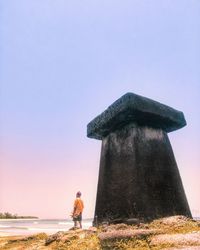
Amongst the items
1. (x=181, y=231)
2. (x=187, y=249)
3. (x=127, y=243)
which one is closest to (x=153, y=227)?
(x=181, y=231)

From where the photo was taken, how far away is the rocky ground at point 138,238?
8.93ft

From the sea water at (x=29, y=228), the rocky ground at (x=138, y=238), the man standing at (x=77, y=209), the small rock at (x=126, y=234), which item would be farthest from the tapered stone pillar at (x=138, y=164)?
the sea water at (x=29, y=228)

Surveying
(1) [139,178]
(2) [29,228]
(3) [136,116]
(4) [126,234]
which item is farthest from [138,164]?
(2) [29,228]

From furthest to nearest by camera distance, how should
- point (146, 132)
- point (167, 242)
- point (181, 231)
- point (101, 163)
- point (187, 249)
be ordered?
point (101, 163) → point (146, 132) → point (181, 231) → point (167, 242) → point (187, 249)

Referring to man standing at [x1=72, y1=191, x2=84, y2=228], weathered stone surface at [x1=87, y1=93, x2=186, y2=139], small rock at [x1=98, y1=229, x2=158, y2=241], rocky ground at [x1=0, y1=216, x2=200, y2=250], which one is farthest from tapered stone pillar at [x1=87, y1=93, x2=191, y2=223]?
man standing at [x1=72, y1=191, x2=84, y2=228]

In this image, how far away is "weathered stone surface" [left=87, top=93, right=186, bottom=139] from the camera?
404 centimetres

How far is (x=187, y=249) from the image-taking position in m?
2.37

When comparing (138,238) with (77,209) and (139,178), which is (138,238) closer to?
(139,178)

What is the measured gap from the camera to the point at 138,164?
157 inches

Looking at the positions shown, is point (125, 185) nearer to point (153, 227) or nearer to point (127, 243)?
point (153, 227)

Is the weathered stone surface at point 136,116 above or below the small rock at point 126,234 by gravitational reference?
above

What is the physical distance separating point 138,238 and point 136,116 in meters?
1.76

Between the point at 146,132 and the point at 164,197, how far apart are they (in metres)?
0.96

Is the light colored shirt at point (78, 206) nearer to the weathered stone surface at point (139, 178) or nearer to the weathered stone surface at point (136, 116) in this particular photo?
the weathered stone surface at point (139, 178)
